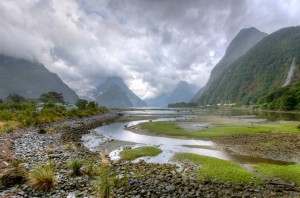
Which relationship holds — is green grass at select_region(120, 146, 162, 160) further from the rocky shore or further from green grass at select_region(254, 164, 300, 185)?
green grass at select_region(254, 164, 300, 185)

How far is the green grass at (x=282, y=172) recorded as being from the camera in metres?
19.2

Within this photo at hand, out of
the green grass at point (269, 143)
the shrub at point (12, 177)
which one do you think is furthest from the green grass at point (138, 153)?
the green grass at point (269, 143)

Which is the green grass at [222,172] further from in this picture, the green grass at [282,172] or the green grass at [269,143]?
the green grass at [269,143]

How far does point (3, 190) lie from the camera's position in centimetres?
1431

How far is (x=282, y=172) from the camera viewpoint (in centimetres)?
2045

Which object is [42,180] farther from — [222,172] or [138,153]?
[138,153]

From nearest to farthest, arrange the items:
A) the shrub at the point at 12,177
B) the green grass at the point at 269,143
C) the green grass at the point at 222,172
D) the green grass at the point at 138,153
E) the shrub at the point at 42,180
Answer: the shrub at the point at 42,180 → the shrub at the point at 12,177 → the green grass at the point at 222,172 → the green grass at the point at 138,153 → the green grass at the point at 269,143

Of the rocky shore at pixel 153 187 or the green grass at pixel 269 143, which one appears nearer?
the rocky shore at pixel 153 187

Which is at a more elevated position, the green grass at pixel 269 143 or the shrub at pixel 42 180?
the shrub at pixel 42 180

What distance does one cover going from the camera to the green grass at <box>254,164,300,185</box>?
755 inches

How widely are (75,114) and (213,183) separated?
3784 inches

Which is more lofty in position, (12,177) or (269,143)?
(12,177)

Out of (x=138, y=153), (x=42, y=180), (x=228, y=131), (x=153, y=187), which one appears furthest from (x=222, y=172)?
(x=228, y=131)

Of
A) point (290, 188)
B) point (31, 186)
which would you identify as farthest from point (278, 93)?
point (31, 186)
